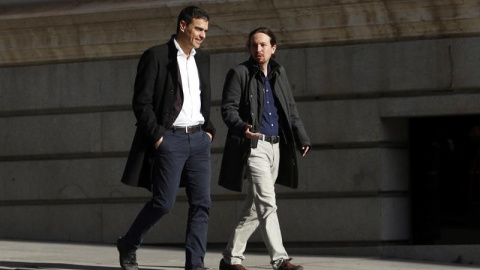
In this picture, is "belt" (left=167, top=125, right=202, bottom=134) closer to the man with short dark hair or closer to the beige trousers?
the man with short dark hair

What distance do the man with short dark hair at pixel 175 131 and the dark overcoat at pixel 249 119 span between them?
0.28 metres

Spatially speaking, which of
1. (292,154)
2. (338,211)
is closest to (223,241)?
(338,211)

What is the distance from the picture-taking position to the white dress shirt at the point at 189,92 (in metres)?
8.89

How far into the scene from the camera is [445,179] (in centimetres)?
1238

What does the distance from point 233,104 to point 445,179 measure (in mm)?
3811

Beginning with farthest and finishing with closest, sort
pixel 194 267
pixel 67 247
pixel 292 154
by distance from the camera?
pixel 67 247 < pixel 292 154 < pixel 194 267

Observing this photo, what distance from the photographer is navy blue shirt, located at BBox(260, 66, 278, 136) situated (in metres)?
9.30

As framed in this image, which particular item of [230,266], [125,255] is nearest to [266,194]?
[230,266]

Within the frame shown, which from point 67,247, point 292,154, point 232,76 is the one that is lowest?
point 67,247

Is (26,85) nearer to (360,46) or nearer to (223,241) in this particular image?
(223,241)

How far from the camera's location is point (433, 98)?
11766 millimetres

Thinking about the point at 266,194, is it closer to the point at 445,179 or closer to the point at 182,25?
the point at 182,25

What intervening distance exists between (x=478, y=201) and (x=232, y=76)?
3824mm

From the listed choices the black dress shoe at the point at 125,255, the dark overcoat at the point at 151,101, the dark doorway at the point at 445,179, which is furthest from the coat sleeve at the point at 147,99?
the dark doorway at the point at 445,179
